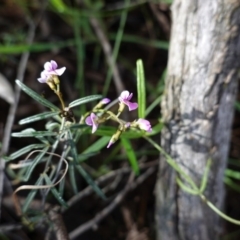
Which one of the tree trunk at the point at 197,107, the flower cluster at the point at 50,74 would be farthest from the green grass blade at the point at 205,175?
the flower cluster at the point at 50,74

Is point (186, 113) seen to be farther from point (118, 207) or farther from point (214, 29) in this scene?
point (118, 207)

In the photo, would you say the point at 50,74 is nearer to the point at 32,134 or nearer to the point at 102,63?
the point at 32,134

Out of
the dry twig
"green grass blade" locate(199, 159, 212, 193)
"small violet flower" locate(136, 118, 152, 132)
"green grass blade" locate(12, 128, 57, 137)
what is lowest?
the dry twig

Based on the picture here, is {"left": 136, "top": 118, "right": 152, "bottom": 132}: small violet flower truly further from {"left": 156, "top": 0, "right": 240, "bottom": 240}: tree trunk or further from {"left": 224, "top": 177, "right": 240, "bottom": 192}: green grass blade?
{"left": 224, "top": 177, "right": 240, "bottom": 192}: green grass blade

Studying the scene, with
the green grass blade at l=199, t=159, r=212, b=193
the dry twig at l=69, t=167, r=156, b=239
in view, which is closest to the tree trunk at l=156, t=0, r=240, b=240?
the green grass blade at l=199, t=159, r=212, b=193

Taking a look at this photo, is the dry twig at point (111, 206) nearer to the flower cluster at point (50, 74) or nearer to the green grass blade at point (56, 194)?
the green grass blade at point (56, 194)

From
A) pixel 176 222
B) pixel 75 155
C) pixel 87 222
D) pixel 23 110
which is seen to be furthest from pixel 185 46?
pixel 23 110

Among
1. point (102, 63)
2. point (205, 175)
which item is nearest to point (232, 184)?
point (205, 175)

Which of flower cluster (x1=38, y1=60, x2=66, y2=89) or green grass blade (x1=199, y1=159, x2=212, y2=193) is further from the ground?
flower cluster (x1=38, y1=60, x2=66, y2=89)

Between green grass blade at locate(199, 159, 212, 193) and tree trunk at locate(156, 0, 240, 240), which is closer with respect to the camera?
tree trunk at locate(156, 0, 240, 240)
